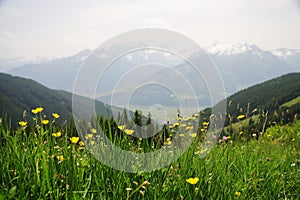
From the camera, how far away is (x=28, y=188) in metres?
1.95

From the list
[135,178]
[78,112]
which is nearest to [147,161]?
[135,178]

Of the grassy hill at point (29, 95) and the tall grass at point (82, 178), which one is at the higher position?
the tall grass at point (82, 178)

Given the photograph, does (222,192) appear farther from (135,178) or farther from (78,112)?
(78,112)

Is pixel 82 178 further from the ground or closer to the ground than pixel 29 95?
further from the ground

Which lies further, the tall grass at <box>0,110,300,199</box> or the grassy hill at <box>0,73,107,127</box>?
the grassy hill at <box>0,73,107,127</box>

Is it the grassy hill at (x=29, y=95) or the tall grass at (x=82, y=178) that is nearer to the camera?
the tall grass at (x=82, y=178)

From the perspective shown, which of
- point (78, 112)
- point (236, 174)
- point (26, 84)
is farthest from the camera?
point (26, 84)

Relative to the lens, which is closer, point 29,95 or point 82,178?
point 82,178

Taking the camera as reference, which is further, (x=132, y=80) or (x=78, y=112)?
(x=132, y=80)

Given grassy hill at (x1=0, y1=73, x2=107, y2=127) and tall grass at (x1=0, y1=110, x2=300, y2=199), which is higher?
tall grass at (x1=0, y1=110, x2=300, y2=199)

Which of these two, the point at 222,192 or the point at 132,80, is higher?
the point at 132,80

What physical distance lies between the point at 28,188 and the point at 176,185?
104 centimetres

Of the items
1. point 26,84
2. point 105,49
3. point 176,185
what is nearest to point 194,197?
point 176,185

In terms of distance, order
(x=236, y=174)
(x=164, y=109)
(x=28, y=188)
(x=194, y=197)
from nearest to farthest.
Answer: (x=28, y=188) < (x=194, y=197) < (x=164, y=109) < (x=236, y=174)
